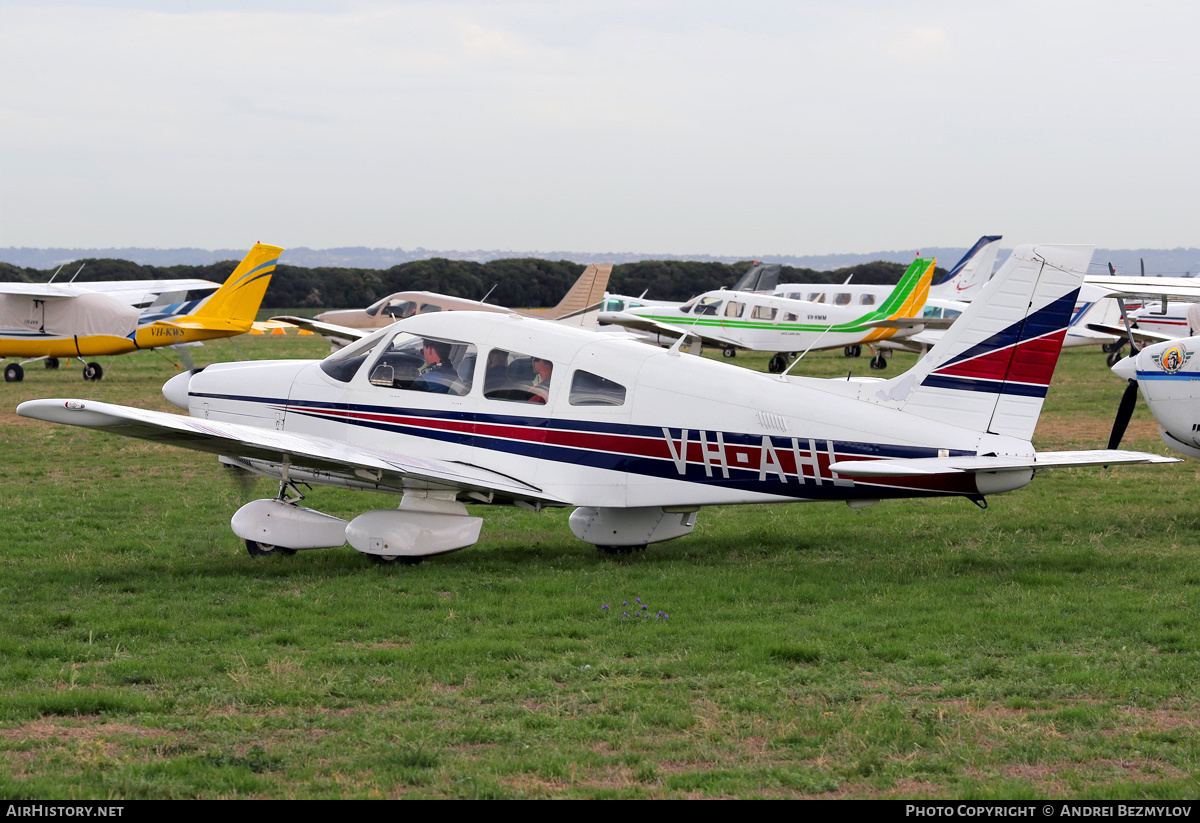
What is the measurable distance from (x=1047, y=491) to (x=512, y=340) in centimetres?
742

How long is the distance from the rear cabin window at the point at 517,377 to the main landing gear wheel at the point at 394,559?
4.87 ft

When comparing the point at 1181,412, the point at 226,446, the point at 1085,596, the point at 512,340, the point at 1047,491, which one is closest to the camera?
the point at 1085,596

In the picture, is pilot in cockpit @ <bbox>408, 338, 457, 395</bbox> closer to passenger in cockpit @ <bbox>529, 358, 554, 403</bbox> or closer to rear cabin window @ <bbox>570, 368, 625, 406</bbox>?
passenger in cockpit @ <bbox>529, 358, 554, 403</bbox>

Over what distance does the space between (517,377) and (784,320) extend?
2853 cm

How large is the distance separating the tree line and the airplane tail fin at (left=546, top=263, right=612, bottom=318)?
141 ft

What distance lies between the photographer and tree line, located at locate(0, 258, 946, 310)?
80812 mm

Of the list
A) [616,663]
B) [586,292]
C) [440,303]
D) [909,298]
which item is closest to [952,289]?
[909,298]

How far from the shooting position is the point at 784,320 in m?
37.3

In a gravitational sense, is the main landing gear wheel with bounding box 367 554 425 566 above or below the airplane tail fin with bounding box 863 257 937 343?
below

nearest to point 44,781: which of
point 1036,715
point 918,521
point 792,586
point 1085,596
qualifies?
point 1036,715

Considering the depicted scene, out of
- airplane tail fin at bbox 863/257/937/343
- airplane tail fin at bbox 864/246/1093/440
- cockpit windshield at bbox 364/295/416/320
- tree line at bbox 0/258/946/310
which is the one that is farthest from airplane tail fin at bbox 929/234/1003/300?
airplane tail fin at bbox 864/246/1093/440

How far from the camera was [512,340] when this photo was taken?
9797mm

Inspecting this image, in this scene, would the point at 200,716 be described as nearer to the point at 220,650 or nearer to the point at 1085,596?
the point at 220,650

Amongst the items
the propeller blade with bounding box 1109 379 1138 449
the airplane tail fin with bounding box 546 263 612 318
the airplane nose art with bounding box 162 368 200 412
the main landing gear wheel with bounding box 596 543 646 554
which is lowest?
the main landing gear wheel with bounding box 596 543 646 554
